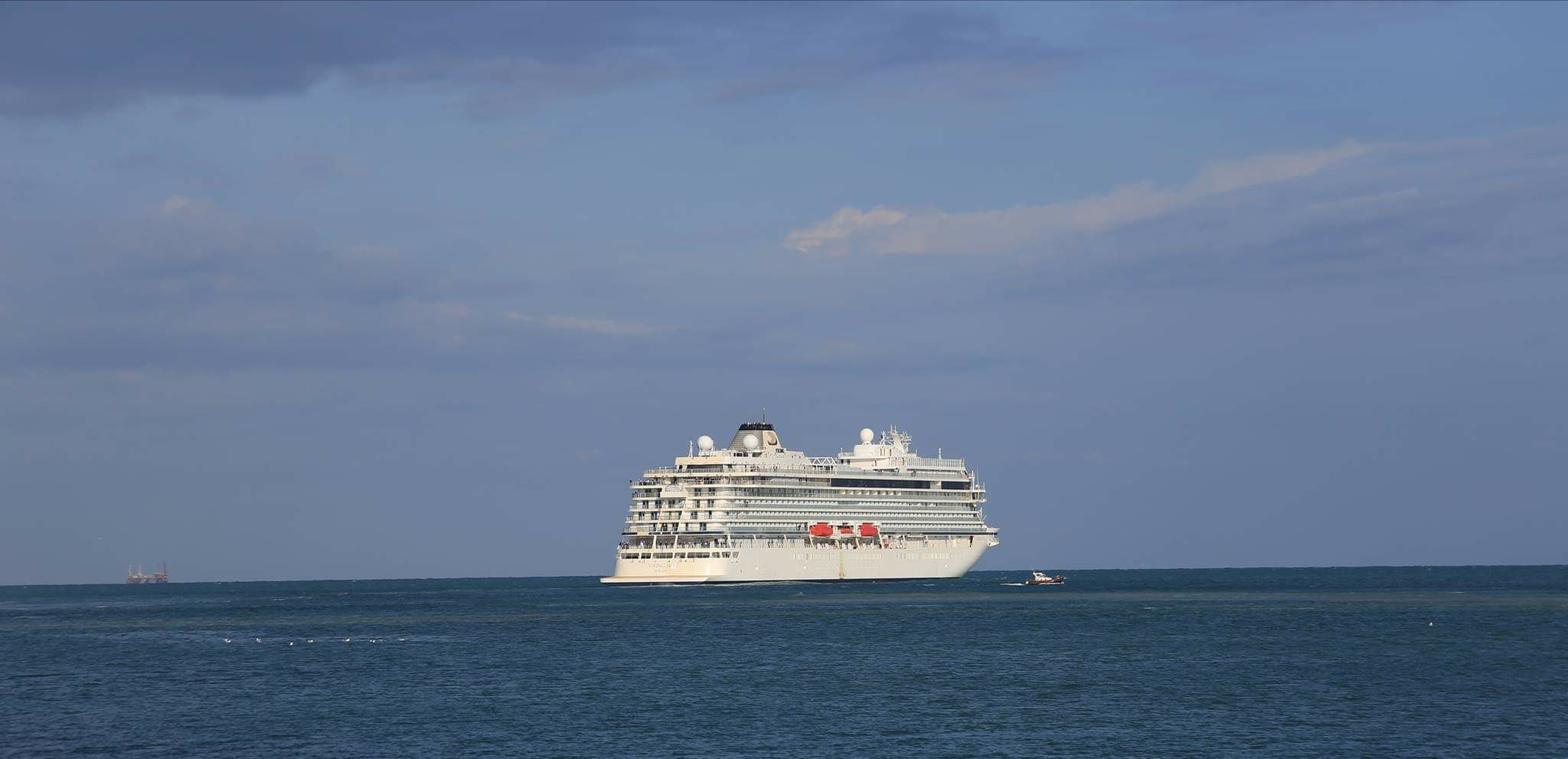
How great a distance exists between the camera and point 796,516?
503 ft

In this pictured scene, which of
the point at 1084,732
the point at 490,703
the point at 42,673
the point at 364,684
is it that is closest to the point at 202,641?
the point at 42,673

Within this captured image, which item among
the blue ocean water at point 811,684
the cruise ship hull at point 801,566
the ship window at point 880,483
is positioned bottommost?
the blue ocean water at point 811,684

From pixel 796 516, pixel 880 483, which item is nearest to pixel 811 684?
pixel 796 516

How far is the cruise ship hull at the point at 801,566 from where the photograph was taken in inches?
5832

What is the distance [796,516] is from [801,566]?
4614mm

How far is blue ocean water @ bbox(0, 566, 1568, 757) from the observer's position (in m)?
52.9

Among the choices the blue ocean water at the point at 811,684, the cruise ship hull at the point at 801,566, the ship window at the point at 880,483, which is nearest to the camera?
the blue ocean water at the point at 811,684

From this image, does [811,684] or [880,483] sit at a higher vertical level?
[880,483]

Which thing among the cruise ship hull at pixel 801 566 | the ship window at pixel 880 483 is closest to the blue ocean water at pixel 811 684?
the cruise ship hull at pixel 801 566

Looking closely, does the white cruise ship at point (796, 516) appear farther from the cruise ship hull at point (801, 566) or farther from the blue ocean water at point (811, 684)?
the blue ocean water at point (811, 684)

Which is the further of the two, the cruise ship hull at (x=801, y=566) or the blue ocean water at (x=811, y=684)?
the cruise ship hull at (x=801, y=566)

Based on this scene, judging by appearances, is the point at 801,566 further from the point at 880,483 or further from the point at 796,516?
the point at 880,483

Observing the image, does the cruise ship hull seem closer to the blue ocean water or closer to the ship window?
the ship window

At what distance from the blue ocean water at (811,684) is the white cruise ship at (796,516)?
28.0 m
